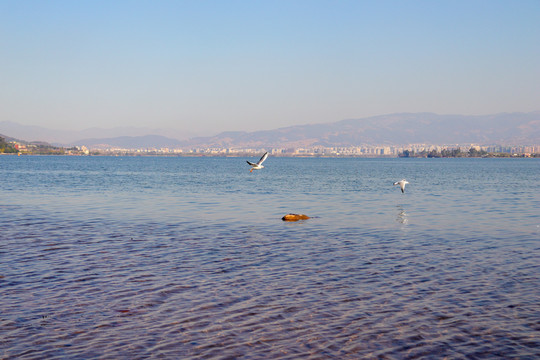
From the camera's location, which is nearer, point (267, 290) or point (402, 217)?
point (267, 290)

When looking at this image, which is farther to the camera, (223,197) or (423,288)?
(223,197)

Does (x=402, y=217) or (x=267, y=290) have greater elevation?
(x=267, y=290)

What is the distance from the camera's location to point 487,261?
19.2m

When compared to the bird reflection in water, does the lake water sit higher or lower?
higher

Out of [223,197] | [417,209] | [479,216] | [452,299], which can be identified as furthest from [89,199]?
[452,299]

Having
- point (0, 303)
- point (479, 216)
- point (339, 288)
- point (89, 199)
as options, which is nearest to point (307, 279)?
point (339, 288)

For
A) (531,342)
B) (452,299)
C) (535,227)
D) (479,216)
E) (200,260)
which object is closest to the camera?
(531,342)

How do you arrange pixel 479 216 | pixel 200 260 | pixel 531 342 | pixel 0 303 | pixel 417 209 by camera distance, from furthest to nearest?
pixel 417 209
pixel 479 216
pixel 200 260
pixel 0 303
pixel 531 342

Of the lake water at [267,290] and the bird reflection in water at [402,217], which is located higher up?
the lake water at [267,290]

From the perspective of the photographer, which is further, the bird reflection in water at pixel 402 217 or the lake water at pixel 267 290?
the bird reflection in water at pixel 402 217

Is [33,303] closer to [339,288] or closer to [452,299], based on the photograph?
[339,288]

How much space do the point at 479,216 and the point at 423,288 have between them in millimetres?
22188

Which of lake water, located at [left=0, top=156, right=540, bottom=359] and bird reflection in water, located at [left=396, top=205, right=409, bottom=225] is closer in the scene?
lake water, located at [left=0, top=156, right=540, bottom=359]

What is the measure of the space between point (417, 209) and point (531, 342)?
29.6 m
